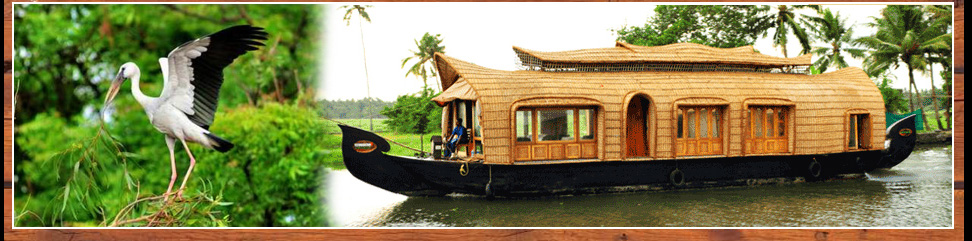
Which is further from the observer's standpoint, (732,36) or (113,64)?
(732,36)

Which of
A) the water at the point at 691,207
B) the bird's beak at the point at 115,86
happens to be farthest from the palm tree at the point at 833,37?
the bird's beak at the point at 115,86

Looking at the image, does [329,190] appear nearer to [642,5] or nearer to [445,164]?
[445,164]

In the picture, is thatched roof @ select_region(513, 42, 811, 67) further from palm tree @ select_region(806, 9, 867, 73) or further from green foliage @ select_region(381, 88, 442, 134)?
green foliage @ select_region(381, 88, 442, 134)

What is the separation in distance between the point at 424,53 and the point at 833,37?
3.17m

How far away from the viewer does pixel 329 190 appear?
17.0 feet

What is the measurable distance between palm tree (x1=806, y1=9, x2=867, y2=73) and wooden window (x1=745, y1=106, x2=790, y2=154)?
0.63 metres

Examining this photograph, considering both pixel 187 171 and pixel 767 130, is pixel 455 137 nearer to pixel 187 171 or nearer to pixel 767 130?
pixel 187 171

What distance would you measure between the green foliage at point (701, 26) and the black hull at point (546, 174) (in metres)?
1.03

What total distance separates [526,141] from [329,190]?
1.59 meters

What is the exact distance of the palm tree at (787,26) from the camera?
16.8 feet

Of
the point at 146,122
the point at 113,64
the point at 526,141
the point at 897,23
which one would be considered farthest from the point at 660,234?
the point at 113,64

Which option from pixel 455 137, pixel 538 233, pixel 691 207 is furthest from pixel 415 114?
pixel 691 207

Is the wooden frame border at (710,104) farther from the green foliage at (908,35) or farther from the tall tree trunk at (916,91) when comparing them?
the tall tree trunk at (916,91)

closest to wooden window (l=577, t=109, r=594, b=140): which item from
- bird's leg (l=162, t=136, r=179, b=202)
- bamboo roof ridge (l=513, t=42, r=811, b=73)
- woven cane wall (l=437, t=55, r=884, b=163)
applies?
woven cane wall (l=437, t=55, r=884, b=163)
